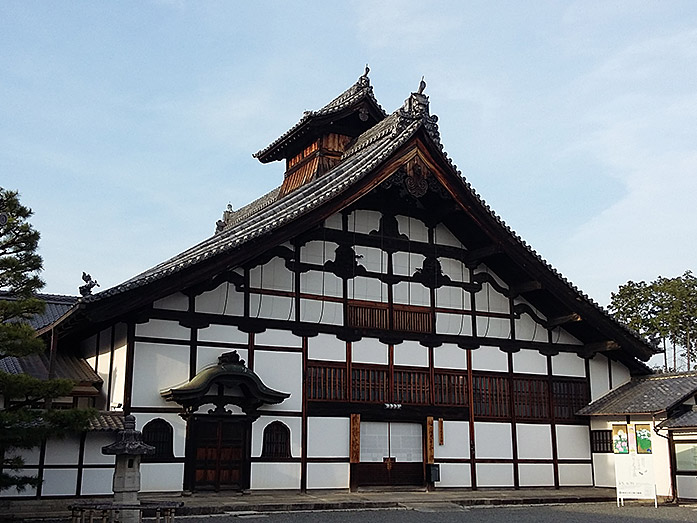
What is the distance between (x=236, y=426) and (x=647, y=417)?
33.6ft

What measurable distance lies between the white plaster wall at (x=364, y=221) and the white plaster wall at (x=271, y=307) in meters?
2.73

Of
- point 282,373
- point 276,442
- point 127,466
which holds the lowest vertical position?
point 127,466

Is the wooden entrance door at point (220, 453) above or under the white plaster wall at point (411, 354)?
under

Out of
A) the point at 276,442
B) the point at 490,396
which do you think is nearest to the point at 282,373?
the point at 276,442

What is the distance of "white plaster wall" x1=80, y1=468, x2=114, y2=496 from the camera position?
15367mm

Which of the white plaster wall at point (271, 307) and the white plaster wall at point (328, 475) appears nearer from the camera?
the white plaster wall at point (328, 475)

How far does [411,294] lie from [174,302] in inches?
248

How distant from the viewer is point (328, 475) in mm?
18078

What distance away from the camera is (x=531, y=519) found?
15.1 metres

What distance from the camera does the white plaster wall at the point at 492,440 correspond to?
20.2 m

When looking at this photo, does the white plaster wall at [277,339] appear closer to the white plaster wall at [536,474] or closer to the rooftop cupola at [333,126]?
the white plaster wall at [536,474]

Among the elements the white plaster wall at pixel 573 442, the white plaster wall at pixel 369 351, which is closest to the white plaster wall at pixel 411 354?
the white plaster wall at pixel 369 351

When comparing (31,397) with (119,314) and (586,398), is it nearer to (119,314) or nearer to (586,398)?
(119,314)

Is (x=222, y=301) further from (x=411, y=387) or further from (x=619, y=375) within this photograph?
(x=619, y=375)
